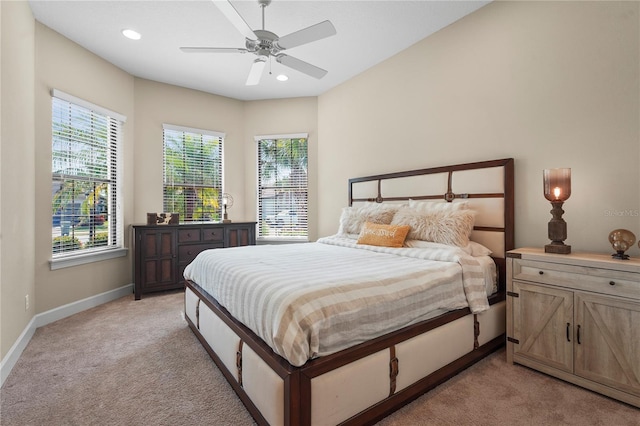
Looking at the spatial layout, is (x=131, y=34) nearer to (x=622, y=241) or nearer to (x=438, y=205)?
(x=438, y=205)

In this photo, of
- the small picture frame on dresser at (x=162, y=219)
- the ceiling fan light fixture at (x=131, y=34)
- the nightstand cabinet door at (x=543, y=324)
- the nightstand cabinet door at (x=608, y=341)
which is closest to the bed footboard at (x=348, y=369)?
the nightstand cabinet door at (x=543, y=324)

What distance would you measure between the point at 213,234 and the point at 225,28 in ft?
8.72

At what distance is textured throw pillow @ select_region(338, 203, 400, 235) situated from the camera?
3270 mm

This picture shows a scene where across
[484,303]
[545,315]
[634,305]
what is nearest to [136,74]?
[484,303]

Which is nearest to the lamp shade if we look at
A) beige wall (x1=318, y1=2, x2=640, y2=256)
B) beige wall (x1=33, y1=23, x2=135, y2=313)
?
beige wall (x1=318, y1=2, x2=640, y2=256)

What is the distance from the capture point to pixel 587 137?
88.8 inches

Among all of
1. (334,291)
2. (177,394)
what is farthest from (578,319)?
(177,394)

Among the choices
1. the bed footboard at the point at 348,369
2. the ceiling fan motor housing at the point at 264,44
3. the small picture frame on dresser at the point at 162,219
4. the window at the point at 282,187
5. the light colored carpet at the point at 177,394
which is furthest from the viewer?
the window at the point at 282,187

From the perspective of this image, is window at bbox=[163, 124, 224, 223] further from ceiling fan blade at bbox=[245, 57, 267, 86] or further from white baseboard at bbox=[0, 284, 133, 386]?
ceiling fan blade at bbox=[245, 57, 267, 86]

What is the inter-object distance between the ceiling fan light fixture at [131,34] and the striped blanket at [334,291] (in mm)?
2629

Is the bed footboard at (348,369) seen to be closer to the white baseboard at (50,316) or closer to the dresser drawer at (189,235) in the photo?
the white baseboard at (50,316)

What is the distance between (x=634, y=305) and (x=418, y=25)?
118 inches

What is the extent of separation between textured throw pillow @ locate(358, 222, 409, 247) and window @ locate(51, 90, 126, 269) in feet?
10.9

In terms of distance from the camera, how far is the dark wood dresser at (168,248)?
3834 mm
